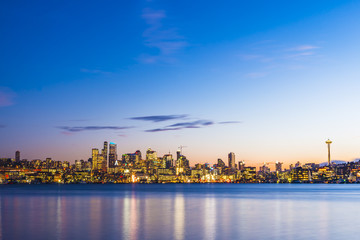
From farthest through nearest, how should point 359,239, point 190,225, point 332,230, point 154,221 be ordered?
point 154,221 < point 190,225 < point 332,230 < point 359,239

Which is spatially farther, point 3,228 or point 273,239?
point 3,228

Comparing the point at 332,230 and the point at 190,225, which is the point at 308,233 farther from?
the point at 190,225

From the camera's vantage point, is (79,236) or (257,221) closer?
(79,236)

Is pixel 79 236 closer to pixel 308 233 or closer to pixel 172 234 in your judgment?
pixel 172 234

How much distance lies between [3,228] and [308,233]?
2946 cm

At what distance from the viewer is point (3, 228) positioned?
134 ft

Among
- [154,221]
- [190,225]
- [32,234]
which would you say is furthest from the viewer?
[154,221]

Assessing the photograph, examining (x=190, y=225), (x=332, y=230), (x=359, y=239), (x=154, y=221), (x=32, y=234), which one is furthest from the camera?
(x=154, y=221)

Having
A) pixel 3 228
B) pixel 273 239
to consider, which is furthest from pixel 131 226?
pixel 273 239

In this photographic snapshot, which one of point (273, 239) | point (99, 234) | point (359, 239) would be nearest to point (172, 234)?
point (99, 234)

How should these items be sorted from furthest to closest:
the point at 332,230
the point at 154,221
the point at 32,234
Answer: the point at 154,221 < the point at 332,230 < the point at 32,234

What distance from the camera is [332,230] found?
40.8 m

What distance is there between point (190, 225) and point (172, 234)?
23.0 feet

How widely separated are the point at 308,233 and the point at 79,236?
68.2 feet
